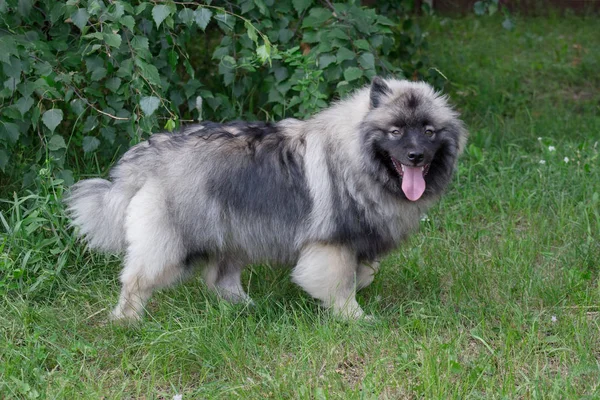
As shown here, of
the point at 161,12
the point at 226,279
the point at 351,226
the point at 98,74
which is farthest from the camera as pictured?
the point at 98,74

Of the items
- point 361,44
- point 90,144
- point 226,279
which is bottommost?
point 226,279

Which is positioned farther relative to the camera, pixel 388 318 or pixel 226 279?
pixel 226 279

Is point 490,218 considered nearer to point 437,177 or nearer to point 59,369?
point 437,177

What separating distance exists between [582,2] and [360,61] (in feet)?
23.6

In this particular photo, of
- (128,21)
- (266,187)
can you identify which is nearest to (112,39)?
(128,21)

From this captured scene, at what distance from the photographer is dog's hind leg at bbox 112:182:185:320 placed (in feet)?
12.4

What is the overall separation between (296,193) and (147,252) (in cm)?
75

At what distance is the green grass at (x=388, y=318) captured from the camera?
323cm

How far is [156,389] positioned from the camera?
3.36m

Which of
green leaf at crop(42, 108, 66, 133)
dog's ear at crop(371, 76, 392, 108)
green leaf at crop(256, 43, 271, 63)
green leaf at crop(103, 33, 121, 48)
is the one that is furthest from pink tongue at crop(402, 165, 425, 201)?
green leaf at crop(42, 108, 66, 133)

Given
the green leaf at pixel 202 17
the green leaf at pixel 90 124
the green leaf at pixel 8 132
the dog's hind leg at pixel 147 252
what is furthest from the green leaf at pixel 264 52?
the green leaf at pixel 8 132

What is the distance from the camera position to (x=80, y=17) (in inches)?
163

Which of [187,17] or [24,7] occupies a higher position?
[24,7]

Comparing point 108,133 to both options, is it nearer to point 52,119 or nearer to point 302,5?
point 52,119
